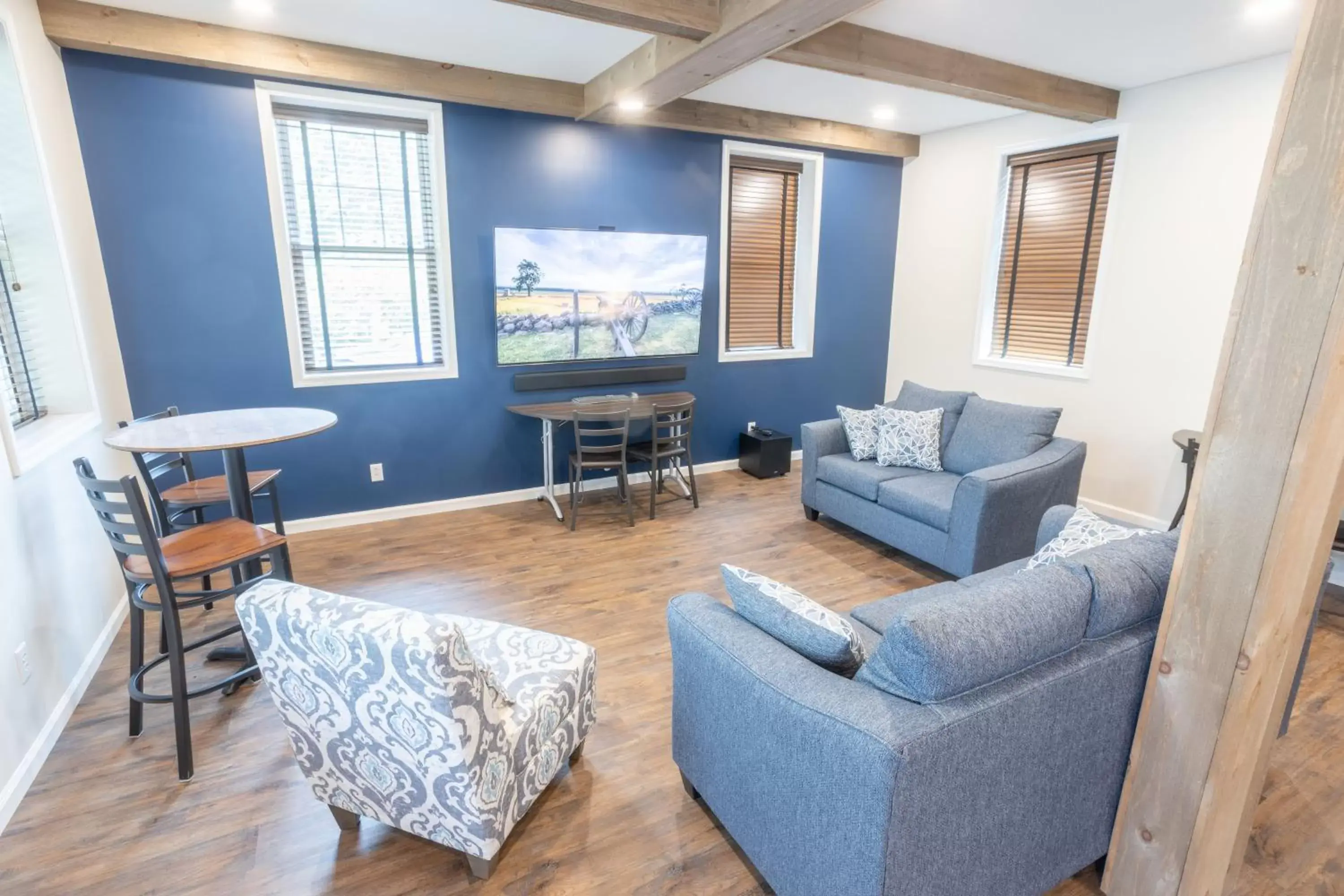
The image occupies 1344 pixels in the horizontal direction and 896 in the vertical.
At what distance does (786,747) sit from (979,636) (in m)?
0.48

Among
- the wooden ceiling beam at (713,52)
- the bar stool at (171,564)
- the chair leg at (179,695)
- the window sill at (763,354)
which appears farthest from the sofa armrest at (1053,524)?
the window sill at (763,354)

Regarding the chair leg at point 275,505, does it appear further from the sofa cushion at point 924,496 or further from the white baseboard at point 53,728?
the sofa cushion at point 924,496

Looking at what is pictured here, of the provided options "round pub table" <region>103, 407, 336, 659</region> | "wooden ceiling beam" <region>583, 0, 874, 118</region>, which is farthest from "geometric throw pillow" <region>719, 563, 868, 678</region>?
"wooden ceiling beam" <region>583, 0, 874, 118</region>

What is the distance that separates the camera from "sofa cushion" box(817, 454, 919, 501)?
12.3ft

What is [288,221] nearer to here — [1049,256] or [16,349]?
[16,349]

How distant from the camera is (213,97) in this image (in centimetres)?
337

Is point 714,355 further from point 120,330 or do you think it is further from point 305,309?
point 120,330

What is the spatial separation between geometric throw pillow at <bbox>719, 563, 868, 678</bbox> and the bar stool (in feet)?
4.65

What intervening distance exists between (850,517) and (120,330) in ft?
13.7

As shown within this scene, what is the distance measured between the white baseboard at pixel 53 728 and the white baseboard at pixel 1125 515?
5464 mm

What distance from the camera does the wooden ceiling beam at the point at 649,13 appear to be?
7.95 ft

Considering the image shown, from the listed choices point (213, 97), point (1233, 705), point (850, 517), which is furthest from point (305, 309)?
point (1233, 705)

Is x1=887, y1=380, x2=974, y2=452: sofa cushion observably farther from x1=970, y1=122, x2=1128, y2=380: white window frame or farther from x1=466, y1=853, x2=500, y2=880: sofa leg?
x1=466, y1=853, x2=500, y2=880: sofa leg

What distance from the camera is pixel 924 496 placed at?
3451 mm
